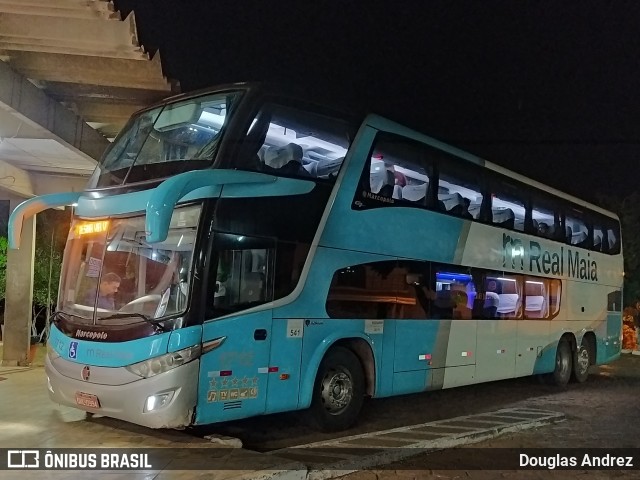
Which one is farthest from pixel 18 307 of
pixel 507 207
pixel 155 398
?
pixel 507 207

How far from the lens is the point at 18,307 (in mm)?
12000

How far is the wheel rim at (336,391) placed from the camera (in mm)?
7926

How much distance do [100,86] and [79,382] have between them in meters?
4.87

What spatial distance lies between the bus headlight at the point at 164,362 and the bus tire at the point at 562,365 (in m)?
9.84

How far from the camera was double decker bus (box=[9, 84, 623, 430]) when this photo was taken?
645 cm

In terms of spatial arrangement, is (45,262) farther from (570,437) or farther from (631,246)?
(631,246)

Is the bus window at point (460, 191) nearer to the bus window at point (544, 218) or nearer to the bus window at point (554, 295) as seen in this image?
the bus window at point (544, 218)

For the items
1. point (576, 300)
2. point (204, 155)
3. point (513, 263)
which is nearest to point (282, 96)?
point (204, 155)

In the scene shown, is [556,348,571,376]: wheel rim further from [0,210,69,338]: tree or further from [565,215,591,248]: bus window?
[0,210,69,338]: tree

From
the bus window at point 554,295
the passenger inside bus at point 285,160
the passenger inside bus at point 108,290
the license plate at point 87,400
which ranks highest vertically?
the passenger inside bus at point 285,160

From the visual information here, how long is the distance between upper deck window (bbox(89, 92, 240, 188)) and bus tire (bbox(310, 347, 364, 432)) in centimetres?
305

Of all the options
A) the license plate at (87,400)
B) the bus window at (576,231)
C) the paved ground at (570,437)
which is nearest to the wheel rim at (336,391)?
the paved ground at (570,437)

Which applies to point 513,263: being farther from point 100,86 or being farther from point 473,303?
point 100,86

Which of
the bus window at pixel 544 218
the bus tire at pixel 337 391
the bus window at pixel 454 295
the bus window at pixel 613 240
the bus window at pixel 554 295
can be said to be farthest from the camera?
the bus window at pixel 613 240
